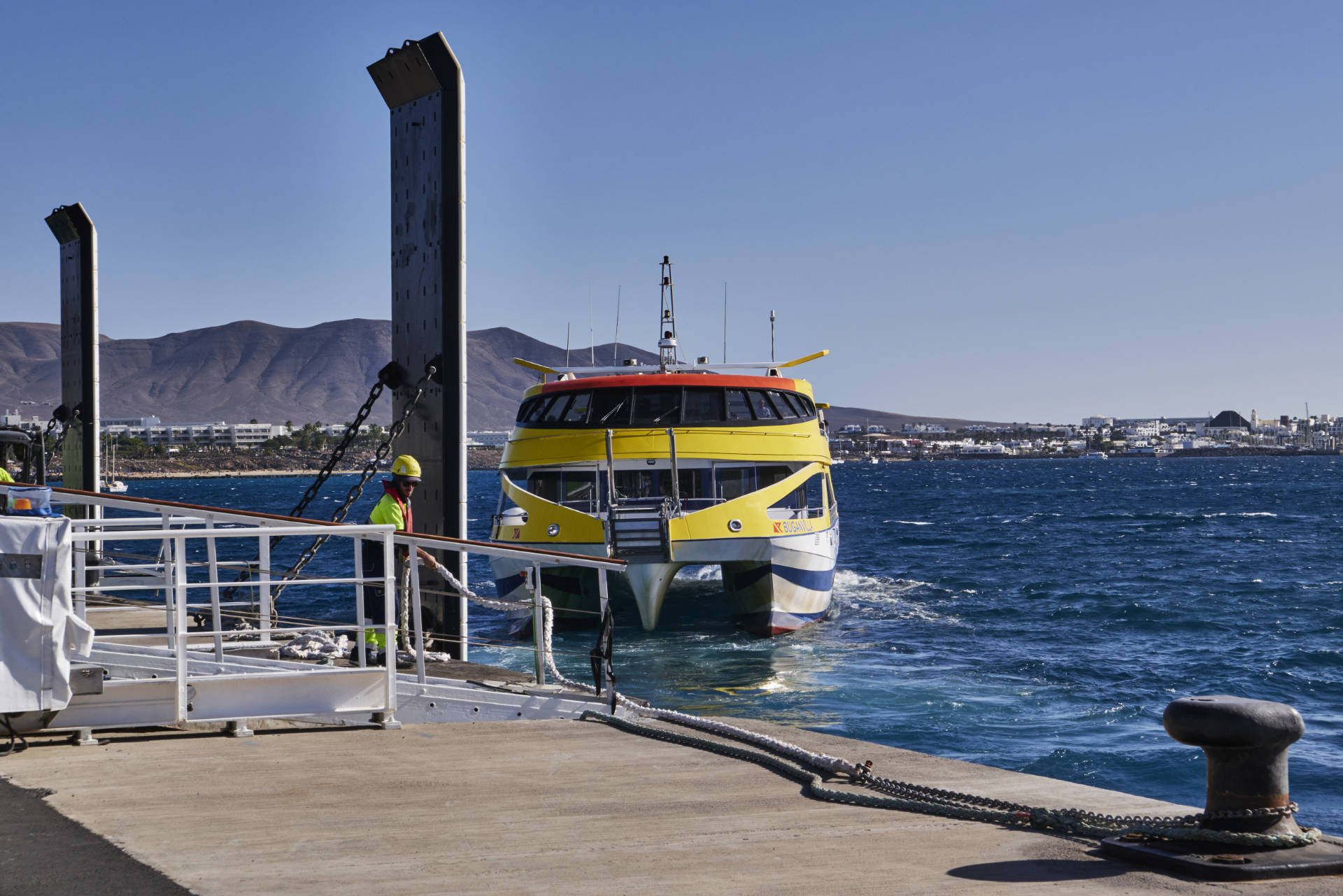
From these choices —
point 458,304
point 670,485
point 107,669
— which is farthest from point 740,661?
point 107,669

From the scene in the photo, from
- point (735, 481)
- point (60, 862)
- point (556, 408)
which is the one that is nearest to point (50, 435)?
point (556, 408)

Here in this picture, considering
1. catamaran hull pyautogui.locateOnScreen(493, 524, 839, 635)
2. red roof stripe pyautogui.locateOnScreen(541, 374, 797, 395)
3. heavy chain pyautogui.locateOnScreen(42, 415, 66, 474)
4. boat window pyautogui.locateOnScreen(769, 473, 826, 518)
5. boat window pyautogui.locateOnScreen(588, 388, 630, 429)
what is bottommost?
catamaran hull pyautogui.locateOnScreen(493, 524, 839, 635)

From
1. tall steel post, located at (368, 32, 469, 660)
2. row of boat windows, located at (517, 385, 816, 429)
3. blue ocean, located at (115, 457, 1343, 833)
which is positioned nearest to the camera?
tall steel post, located at (368, 32, 469, 660)

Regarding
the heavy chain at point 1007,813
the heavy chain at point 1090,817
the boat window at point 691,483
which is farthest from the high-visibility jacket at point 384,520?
→ the boat window at point 691,483

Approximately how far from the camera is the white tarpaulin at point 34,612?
6504 mm

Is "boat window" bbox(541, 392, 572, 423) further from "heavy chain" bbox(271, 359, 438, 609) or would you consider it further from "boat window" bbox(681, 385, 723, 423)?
"heavy chain" bbox(271, 359, 438, 609)

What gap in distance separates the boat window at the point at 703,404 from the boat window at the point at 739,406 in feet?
0.78

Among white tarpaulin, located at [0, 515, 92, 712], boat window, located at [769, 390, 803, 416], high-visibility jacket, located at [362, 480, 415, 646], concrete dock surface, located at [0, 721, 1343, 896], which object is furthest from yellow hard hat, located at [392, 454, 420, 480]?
boat window, located at [769, 390, 803, 416]

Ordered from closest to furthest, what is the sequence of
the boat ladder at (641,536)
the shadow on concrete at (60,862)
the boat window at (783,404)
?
the shadow on concrete at (60,862), the boat ladder at (641,536), the boat window at (783,404)

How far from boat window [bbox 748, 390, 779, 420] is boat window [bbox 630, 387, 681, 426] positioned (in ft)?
4.33

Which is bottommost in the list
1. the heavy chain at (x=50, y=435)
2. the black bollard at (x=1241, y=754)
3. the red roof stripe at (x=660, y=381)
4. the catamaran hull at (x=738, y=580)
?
the catamaran hull at (x=738, y=580)

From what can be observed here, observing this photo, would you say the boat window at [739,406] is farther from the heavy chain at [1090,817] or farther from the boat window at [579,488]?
the heavy chain at [1090,817]

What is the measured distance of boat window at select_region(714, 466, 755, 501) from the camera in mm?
20281

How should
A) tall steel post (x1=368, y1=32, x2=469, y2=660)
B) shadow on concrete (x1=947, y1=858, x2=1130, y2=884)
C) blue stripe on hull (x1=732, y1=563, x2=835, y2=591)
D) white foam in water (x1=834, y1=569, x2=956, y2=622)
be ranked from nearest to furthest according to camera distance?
shadow on concrete (x1=947, y1=858, x2=1130, y2=884), tall steel post (x1=368, y1=32, x2=469, y2=660), blue stripe on hull (x1=732, y1=563, x2=835, y2=591), white foam in water (x1=834, y1=569, x2=956, y2=622)
